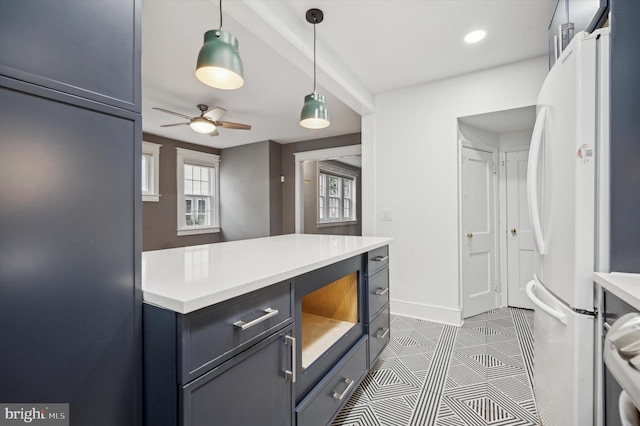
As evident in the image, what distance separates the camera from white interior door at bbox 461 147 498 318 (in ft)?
9.97

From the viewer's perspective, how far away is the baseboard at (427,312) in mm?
2893

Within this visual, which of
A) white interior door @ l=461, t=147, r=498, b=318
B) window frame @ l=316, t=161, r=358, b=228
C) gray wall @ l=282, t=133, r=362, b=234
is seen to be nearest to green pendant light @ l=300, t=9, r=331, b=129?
white interior door @ l=461, t=147, r=498, b=318

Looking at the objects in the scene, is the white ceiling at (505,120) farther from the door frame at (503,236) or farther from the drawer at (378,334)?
the drawer at (378,334)

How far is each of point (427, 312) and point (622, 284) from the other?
2303mm

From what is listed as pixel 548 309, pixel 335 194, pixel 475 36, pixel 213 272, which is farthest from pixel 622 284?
pixel 335 194

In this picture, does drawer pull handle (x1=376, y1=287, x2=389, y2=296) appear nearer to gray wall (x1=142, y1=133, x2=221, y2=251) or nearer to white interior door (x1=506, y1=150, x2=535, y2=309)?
white interior door (x1=506, y1=150, x2=535, y2=309)

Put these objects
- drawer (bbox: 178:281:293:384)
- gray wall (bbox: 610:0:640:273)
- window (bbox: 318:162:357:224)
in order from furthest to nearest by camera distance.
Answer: window (bbox: 318:162:357:224), gray wall (bbox: 610:0:640:273), drawer (bbox: 178:281:293:384)

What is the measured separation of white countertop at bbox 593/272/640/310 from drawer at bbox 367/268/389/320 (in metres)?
1.05

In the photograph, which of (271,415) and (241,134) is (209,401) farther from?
(241,134)

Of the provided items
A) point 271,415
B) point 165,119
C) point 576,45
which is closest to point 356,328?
point 271,415

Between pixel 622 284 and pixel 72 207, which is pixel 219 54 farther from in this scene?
pixel 622 284

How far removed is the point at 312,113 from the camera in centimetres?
187

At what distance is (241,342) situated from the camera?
89cm

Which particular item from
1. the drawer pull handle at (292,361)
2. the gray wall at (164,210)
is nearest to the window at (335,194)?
the gray wall at (164,210)
